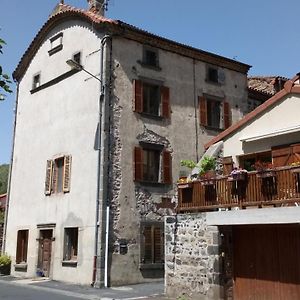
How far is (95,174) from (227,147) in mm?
5927

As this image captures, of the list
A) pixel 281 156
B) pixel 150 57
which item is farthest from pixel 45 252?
pixel 281 156

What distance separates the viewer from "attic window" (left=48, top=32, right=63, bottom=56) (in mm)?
22859

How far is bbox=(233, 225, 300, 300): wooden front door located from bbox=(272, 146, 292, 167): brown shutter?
7.60ft

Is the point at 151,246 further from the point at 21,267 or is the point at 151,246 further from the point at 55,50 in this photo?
the point at 55,50

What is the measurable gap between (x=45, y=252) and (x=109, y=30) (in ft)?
34.1

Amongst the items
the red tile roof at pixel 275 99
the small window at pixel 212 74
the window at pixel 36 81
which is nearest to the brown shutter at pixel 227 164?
the red tile roof at pixel 275 99

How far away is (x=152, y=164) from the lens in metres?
20.4

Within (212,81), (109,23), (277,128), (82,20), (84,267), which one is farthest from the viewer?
(212,81)

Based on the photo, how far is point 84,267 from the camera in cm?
1853

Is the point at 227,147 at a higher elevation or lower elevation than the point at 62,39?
lower

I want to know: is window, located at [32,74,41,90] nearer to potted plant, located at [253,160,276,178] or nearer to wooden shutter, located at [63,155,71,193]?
wooden shutter, located at [63,155,71,193]

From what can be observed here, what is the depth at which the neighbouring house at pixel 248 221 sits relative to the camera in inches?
449

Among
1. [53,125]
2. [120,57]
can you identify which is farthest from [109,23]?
[53,125]

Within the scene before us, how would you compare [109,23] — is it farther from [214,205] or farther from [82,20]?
[214,205]
